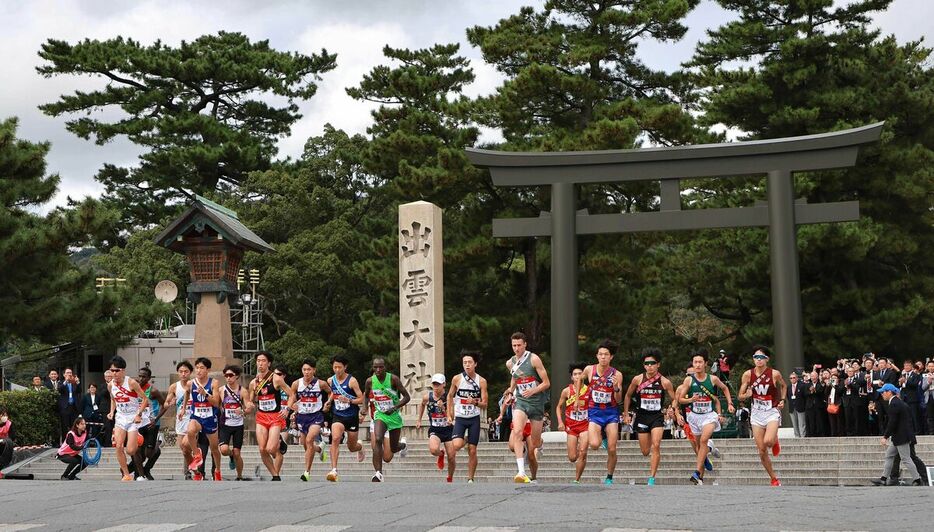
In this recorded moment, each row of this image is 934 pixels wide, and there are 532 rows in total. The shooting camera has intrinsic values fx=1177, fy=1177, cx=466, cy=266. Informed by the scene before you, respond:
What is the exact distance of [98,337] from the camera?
27.7m

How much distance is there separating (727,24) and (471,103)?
8150mm

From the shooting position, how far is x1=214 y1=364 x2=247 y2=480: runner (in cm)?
1587

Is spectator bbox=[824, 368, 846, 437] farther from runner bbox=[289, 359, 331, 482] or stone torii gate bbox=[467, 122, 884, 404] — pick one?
runner bbox=[289, 359, 331, 482]

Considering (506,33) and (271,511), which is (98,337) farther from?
(271,511)

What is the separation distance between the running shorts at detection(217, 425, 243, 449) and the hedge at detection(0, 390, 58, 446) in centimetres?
813

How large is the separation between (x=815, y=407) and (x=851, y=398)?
2.56 ft

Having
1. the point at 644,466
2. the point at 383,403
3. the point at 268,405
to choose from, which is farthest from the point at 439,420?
the point at 644,466

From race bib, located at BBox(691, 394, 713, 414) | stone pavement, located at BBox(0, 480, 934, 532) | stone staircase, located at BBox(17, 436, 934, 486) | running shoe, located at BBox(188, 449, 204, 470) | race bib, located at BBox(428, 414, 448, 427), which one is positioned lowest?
stone staircase, located at BBox(17, 436, 934, 486)

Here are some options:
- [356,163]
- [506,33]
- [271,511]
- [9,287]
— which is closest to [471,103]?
[506,33]

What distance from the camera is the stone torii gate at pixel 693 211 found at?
75.3 feet

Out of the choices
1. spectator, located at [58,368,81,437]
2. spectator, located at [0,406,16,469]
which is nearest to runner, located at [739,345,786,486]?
spectator, located at [0,406,16,469]

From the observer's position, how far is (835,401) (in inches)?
893

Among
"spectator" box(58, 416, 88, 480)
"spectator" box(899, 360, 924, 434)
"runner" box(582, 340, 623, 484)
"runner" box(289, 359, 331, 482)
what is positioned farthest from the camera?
"spectator" box(899, 360, 924, 434)

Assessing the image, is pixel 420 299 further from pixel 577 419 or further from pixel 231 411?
pixel 577 419
